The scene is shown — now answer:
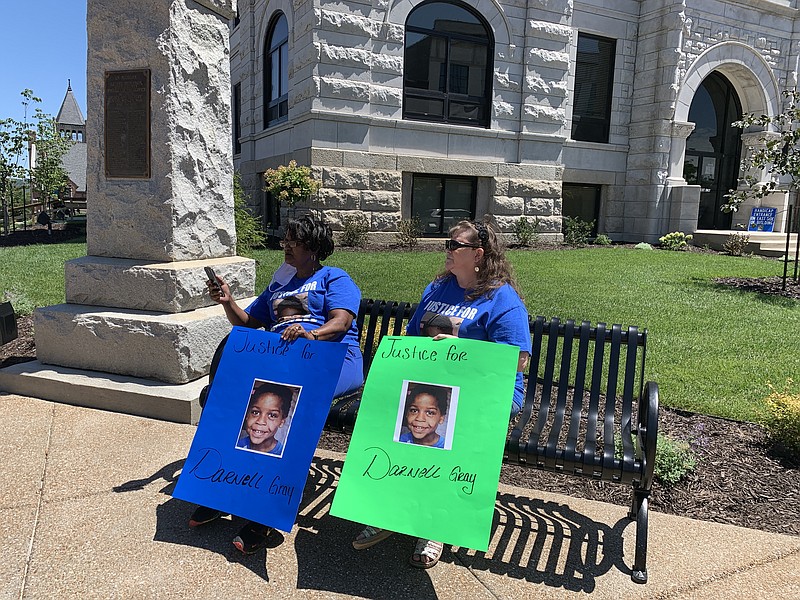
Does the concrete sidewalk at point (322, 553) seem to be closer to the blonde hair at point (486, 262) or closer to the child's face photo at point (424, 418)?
the child's face photo at point (424, 418)

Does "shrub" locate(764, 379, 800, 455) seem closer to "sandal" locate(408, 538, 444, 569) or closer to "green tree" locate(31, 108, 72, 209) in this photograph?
"sandal" locate(408, 538, 444, 569)

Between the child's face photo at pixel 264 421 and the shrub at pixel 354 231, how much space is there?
36.8ft

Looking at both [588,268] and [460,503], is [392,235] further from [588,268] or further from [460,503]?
[460,503]

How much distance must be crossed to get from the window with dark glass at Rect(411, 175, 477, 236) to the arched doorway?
28.4 feet

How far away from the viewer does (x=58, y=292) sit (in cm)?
827

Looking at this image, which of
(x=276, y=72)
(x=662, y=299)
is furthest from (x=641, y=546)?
(x=276, y=72)

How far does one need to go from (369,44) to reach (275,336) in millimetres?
12422

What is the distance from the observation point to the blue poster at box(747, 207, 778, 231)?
17.5m

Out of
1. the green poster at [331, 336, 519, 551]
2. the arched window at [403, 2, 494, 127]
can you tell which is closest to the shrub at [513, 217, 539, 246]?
the arched window at [403, 2, 494, 127]

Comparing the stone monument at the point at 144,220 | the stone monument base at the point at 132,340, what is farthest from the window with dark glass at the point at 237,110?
the stone monument base at the point at 132,340

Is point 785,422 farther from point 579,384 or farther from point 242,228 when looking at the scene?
point 242,228

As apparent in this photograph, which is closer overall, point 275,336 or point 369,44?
point 275,336

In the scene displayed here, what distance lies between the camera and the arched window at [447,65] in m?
15.1

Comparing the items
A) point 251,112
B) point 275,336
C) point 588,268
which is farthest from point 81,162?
point 275,336
